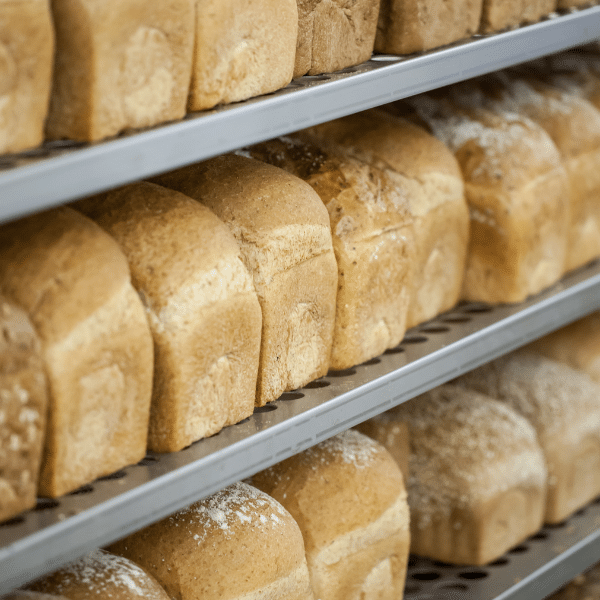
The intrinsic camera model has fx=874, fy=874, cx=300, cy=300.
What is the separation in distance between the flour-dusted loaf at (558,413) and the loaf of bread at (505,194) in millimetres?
338

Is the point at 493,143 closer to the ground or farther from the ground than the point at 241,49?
closer to the ground

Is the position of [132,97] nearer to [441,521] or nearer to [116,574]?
[116,574]

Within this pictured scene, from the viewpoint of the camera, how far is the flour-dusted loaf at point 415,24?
5.45 ft

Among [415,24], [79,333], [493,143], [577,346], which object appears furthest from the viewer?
[577,346]

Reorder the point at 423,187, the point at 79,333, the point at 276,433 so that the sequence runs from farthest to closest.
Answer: the point at 423,187, the point at 276,433, the point at 79,333

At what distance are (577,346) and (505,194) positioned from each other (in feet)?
2.33

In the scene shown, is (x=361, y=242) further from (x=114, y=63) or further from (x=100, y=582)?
(x=100, y=582)

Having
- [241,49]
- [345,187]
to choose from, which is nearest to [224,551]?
[345,187]

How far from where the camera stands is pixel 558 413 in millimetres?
2234

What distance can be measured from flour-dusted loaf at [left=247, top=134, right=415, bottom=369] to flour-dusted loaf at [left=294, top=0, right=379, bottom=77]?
21 centimetres

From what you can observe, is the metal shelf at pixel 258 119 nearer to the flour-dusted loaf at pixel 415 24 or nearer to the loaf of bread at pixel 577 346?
the flour-dusted loaf at pixel 415 24

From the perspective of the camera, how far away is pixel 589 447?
2.28 metres

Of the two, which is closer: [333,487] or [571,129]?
[333,487]

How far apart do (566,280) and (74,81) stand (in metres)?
1.40
